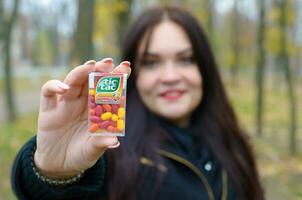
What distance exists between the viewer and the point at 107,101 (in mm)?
Answer: 1463

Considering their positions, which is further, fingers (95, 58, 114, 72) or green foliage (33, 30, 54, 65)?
green foliage (33, 30, 54, 65)

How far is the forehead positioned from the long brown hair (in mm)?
28

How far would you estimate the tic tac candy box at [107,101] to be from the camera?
1.45m

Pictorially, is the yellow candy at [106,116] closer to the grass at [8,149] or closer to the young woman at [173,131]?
the young woman at [173,131]

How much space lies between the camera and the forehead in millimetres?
2434

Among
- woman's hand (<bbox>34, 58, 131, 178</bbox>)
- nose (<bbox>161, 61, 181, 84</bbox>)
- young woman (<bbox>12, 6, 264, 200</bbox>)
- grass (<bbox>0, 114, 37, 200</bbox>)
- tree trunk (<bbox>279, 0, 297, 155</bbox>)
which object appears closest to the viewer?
woman's hand (<bbox>34, 58, 131, 178</bbox>)

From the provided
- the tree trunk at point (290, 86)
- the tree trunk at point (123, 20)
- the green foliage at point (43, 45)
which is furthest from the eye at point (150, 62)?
the green foliage at point (43, 45)

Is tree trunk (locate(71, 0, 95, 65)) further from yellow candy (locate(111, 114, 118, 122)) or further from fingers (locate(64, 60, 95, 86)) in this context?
yellow candy (locate(111, 114, 118, 122))

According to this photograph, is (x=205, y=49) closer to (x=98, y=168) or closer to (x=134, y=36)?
(x=134, y=36)

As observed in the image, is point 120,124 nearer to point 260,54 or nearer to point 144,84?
point 144,84

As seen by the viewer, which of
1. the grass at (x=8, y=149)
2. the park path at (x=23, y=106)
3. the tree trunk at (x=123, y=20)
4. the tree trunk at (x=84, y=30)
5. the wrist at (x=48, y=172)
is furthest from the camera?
the park path at (x=23, y=106)

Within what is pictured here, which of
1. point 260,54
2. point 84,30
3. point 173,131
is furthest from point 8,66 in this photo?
point 173,131

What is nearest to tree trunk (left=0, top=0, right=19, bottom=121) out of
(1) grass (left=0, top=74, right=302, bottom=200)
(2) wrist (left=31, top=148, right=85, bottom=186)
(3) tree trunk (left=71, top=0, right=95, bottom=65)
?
(1) grass (left=0, top=74, right=302, bottom=200)

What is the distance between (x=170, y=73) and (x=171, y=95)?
117 millimetres
